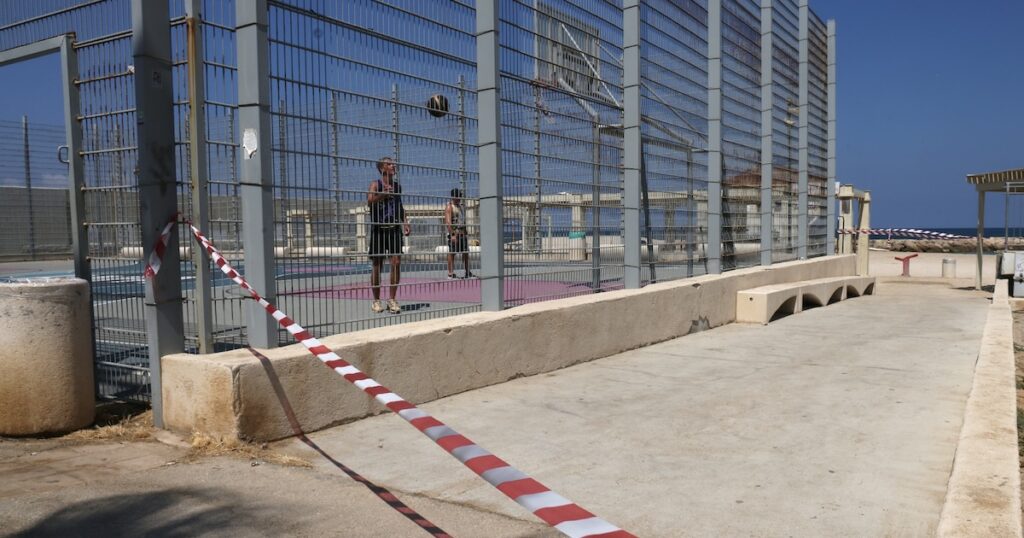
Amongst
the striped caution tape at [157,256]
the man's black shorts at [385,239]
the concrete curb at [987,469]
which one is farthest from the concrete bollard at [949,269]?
the striped caution tape at [157,256]

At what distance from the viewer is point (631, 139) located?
324 inches

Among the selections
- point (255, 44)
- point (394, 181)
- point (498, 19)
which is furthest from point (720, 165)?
point (255, 44)

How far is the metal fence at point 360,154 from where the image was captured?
178 inches

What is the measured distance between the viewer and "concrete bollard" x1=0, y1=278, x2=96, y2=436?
4211 mm

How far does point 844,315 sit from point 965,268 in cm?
1408

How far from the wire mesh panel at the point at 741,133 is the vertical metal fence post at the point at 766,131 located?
0.08 m

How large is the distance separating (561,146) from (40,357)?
187 inches

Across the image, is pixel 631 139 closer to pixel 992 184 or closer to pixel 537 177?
pixel 537 177

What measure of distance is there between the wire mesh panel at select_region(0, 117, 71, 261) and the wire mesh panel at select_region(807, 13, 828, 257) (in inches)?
504

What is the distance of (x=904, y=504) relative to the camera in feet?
11.2

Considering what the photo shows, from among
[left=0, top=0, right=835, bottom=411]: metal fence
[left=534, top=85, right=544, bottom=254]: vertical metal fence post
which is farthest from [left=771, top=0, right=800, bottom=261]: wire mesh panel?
[left=534, top=85, right=544, bottom=254]: vertical metal fence post

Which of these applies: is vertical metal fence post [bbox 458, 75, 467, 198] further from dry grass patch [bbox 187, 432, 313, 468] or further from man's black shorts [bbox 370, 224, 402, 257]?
dry grass patch [bbox 187, 432, 313, 468]

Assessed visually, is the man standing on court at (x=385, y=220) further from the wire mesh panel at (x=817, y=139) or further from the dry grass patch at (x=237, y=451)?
the wire mesh panel at (x=817, y=139)

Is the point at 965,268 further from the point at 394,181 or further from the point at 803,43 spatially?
the point at 394,181
